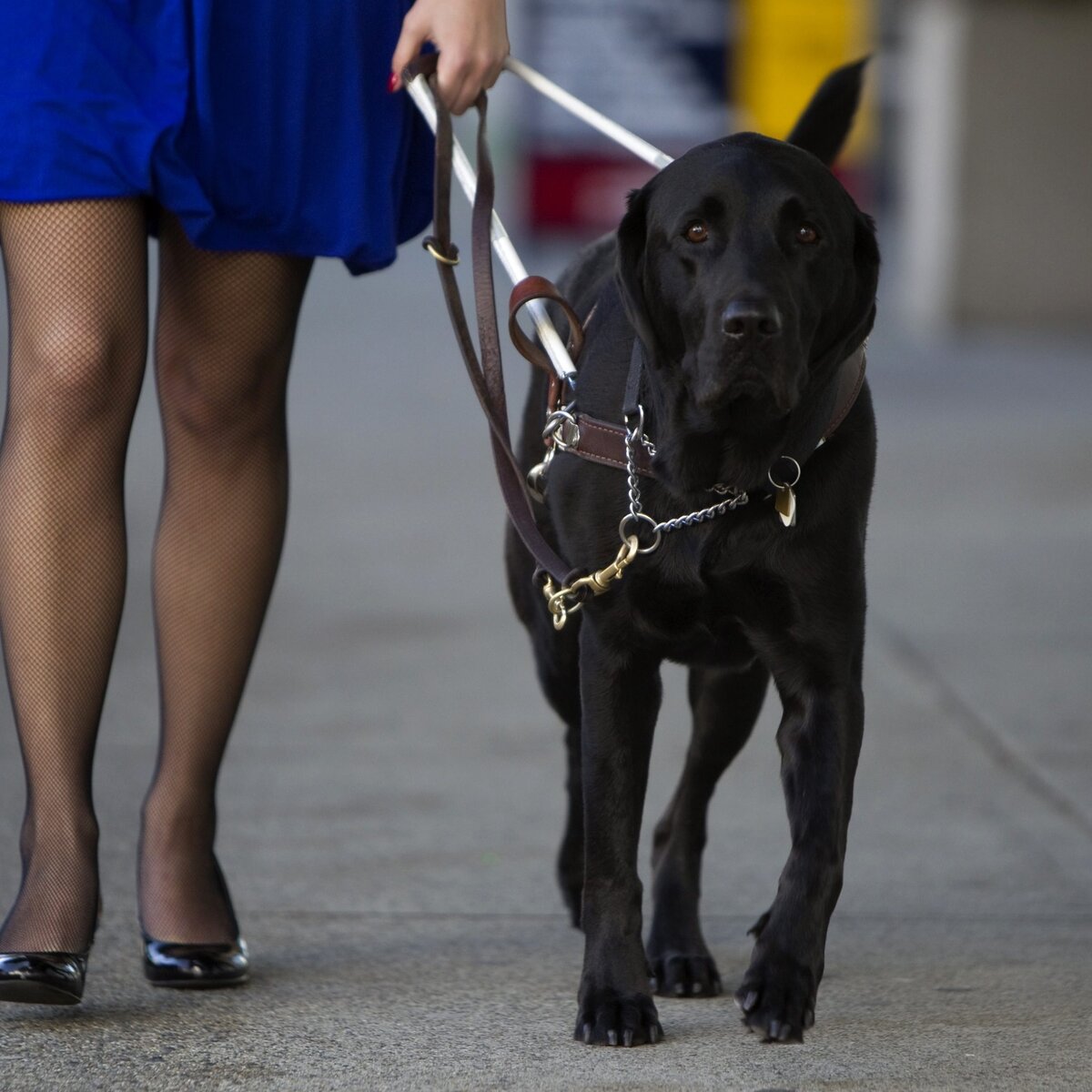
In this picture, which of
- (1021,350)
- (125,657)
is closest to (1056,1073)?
(125,657)

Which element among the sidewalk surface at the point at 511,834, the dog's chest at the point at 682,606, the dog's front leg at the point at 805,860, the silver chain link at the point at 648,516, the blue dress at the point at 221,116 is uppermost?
the blue dress at the point at 221,116

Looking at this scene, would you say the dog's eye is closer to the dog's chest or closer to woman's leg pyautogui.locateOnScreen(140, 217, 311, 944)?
the dog's chest

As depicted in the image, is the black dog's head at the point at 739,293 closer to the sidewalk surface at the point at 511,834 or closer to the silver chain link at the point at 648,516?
the silver chain link at the point at 648,516

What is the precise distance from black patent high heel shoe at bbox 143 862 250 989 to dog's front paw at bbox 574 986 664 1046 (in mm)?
562

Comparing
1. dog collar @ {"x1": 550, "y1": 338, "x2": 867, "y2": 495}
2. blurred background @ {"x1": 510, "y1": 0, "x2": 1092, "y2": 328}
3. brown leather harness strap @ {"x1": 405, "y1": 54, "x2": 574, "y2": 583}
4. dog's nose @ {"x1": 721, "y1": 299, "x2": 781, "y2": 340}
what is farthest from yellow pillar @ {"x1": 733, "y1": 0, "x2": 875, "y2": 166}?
dog's nose @ {"x1": 721, "y1": 299, "x2": 781, "y2": 340}

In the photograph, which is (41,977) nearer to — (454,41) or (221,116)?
(221,116)

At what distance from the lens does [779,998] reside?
2.31m

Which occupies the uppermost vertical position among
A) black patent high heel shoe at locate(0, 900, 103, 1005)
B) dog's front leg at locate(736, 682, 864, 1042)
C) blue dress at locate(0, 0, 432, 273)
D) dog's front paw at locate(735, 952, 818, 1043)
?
blue dress at locate(0, 0, 432, 273)

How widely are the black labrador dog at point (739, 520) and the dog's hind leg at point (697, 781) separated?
0.23m

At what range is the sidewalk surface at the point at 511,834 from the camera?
245 centimetres

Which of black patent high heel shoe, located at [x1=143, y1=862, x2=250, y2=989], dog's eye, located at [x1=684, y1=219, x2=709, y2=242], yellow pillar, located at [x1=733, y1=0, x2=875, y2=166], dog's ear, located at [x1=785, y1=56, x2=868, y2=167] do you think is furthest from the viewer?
yellow pillar, located at [x1=733, y1=0, x2=875, y2=166]

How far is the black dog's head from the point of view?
230 centimetres

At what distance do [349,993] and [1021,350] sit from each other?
1052 centimetres

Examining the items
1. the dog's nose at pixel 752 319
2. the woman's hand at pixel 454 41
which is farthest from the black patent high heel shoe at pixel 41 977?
the woman's hand at pixel 454 41
